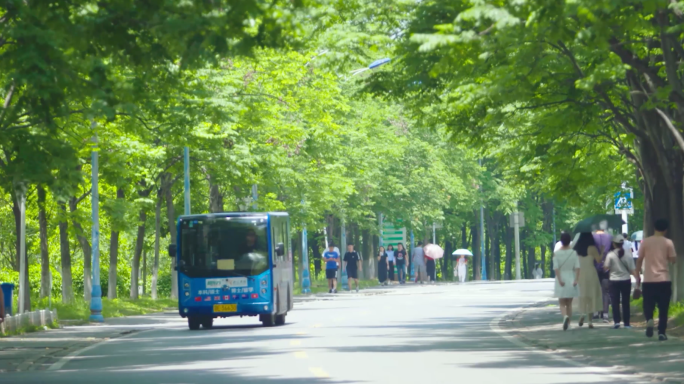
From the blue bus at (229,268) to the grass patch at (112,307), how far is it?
18.6ft

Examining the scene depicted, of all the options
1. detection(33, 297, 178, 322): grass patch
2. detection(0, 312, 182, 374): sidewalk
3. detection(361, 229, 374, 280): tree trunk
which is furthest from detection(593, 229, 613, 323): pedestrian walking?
detection(361, 229, 374, 280): tree trunk

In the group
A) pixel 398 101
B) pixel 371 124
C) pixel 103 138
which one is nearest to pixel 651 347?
pixel 398 101

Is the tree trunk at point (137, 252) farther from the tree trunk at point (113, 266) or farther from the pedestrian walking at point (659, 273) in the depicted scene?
the pedestrian walking at point (659, 273)

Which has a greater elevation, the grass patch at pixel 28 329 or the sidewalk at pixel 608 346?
the grass patch at pixel 28 329

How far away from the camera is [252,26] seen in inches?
515

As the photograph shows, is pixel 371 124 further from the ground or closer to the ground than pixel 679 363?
further from the ground

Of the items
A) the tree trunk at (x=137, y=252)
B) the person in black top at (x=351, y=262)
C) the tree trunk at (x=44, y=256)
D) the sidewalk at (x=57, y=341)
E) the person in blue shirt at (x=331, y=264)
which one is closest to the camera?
the sidewalk at (x=57, y=341)

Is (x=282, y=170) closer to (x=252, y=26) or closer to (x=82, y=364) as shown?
(x=82, y=364)

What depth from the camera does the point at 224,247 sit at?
29.1 meters

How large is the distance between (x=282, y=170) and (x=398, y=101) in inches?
871

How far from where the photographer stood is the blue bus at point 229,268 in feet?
94.0

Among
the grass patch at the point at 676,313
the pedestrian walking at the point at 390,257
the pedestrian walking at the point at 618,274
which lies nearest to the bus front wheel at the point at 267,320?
the grass patch at the point at 676,313

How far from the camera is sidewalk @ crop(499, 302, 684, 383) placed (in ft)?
52.3

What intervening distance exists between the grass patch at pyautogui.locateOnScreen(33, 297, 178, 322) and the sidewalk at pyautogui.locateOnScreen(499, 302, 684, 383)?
40.7 ft
